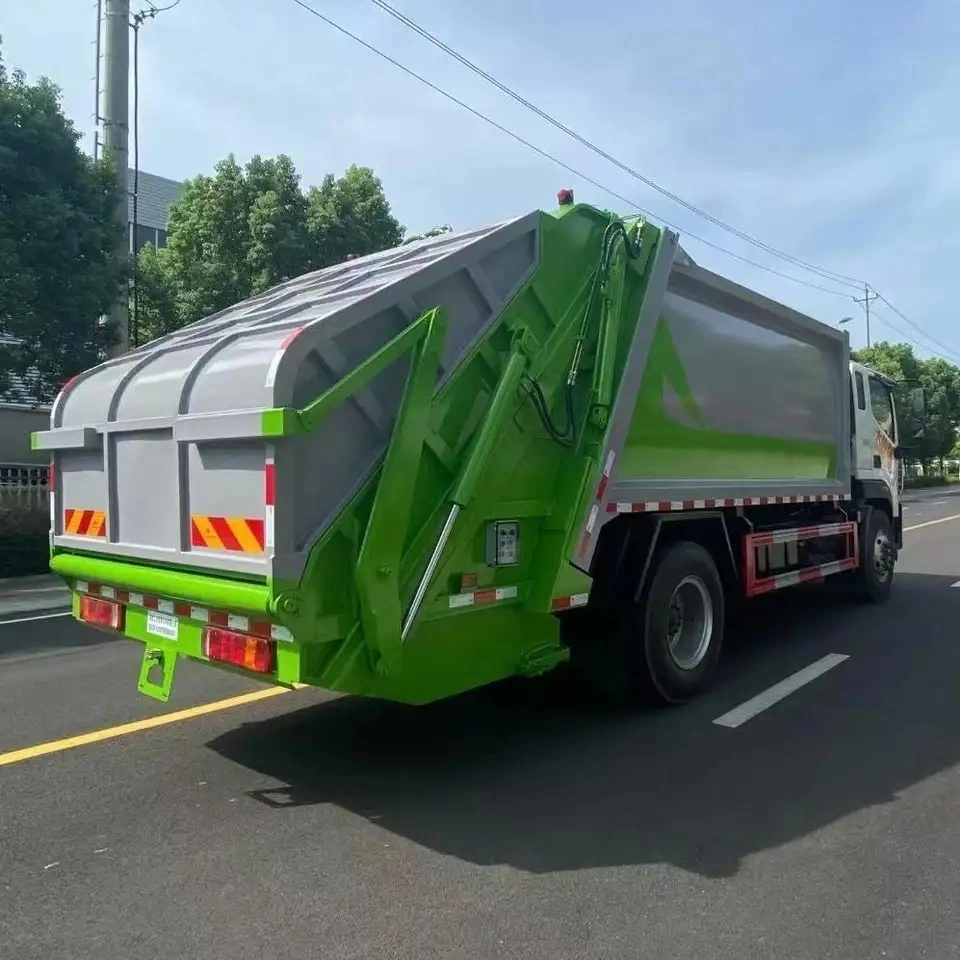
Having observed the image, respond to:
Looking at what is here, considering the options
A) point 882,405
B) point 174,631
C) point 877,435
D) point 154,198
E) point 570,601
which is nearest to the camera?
point 174,631

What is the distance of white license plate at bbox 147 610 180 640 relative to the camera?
4.55m

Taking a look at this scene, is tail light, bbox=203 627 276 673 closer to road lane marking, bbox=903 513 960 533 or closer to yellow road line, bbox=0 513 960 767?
yellow road line, bbox=0 513 960 767

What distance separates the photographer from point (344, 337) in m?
4.04

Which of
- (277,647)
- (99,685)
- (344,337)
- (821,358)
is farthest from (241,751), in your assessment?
(821,358)

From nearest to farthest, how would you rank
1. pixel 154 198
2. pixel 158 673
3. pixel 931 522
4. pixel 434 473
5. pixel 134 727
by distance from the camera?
pixel 434 473 → pixel 158 673 → pixel 134 727 → pixel 931 522 → pixel 154 198

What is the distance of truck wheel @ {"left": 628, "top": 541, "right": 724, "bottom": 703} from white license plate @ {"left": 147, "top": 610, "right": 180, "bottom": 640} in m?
2.72

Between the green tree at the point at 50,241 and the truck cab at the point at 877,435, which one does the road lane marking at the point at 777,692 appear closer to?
the truck cab at the point at 877,435

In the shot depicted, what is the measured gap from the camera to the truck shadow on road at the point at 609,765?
402 cm

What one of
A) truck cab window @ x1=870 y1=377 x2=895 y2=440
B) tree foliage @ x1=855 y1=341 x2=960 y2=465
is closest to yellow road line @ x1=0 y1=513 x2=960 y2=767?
truck cab window @ x1=870 y1=377 x2=895 y2=440

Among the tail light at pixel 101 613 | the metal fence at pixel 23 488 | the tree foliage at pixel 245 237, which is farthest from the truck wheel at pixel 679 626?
the tree foliage at pixel 245 237

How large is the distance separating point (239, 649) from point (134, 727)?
1888 millimetres

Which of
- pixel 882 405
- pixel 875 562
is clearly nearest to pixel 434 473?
pixel 875 562

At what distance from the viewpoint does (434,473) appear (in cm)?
436

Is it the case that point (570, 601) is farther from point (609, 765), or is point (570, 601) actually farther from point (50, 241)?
point (50, 241)
